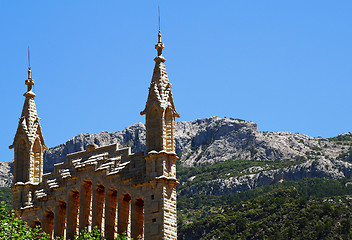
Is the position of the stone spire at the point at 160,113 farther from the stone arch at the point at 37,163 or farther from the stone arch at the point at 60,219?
the stone arch at the point at 37,163

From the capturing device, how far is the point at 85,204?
56.1 m

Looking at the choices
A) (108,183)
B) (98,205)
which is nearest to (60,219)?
(98,205)

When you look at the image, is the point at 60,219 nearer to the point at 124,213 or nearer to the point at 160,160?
the point at 124,213

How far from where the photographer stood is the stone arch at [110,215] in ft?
179

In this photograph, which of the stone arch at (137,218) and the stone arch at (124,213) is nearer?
the stone arch at (137,218)

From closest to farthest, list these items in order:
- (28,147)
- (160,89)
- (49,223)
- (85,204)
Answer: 1. (160,89)
2. (85,204)
3. (49,223)
4. (28,147)

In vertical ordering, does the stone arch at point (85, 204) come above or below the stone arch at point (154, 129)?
below

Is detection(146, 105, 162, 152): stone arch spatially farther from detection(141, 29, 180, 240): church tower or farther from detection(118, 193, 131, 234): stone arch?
detection(118, 193, 131, 234): stone arch

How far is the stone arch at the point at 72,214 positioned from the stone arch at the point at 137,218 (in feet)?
16.1

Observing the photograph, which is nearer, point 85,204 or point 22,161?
point 85,204

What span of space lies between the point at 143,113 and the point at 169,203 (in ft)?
20.2

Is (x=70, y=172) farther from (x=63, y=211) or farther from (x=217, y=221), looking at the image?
(x=217, y=221)

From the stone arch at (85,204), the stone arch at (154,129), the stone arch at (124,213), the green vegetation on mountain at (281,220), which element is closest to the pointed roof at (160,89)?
the stone arch at (154,129)

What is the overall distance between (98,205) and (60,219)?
11.6 ft
